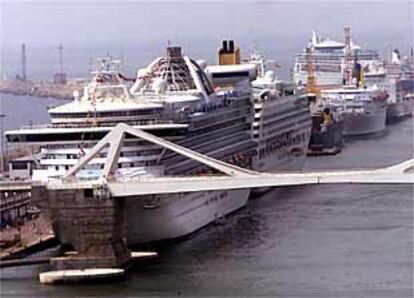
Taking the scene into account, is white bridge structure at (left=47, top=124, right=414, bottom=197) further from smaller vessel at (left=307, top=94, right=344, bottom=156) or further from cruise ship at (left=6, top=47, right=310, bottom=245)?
smaller vessel at (left=307, top=94, right=344, bottom=156)

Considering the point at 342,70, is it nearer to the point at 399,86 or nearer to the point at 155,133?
the point at 399,86

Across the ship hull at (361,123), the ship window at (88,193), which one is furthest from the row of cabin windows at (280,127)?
the ship hull at (361,123)

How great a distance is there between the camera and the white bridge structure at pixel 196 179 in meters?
15.5

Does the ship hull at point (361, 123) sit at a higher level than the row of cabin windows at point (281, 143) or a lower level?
lower

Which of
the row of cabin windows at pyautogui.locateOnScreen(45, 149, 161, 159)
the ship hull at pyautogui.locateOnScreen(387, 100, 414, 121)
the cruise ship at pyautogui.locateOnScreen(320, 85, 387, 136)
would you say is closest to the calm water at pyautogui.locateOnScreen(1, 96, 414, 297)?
the row of cabin windows at pyautogui.locateOnScreen(45, 149, 161, 159)

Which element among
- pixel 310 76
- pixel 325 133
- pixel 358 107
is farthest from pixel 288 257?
pixel 310 76

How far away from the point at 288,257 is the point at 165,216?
2079 millimetres

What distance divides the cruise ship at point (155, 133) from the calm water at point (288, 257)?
1.18ft

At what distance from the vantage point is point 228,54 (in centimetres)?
2531

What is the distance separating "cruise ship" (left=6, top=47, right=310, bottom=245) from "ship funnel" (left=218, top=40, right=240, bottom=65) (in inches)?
172

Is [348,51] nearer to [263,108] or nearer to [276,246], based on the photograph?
[263,108]

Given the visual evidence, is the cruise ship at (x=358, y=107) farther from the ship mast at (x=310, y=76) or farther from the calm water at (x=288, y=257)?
the calm water at (x=288, y=257)

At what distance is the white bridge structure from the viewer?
15508mm

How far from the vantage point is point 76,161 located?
16.8 meters
